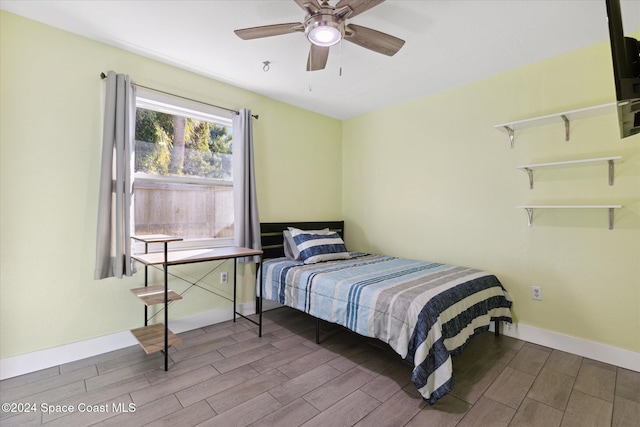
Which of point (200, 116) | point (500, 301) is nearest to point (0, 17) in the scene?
point (200, 116)

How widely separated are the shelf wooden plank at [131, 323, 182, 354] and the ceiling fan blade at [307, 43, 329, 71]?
2218 mm

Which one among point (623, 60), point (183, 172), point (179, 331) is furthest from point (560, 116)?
point (179, 331)

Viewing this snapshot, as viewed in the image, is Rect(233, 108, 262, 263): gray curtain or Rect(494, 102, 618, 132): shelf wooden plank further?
Rect(233, 108, 262, 263): gray curtain

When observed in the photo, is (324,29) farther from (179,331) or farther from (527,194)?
(179,331)

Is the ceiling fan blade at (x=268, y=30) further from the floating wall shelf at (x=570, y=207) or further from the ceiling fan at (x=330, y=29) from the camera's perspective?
the floating wall shelf at (x=570, y=207)

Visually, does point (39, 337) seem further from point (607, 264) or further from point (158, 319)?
point (607, 264)

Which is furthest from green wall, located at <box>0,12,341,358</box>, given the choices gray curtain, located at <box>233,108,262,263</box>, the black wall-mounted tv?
the black wall-mounted tv

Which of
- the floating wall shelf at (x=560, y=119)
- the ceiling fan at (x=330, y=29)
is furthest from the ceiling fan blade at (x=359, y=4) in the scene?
the floating wall shelf at (x=560, y=119)

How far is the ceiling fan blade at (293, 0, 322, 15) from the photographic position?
1.53 m

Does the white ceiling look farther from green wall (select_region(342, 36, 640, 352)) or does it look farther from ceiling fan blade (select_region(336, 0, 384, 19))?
ceiling fan blade (select_region(336, 0, 384, 19))

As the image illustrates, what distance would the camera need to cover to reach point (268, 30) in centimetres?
178

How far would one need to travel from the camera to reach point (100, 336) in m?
2.33

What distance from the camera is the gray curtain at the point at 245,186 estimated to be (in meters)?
3.02

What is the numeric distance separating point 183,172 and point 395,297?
224cm
